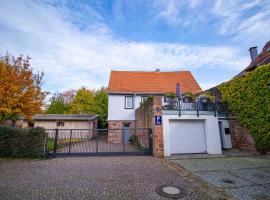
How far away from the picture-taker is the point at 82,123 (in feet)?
71.9

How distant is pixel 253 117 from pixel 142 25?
361 inches

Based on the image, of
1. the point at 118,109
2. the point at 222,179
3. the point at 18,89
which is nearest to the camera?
the point at 222,179

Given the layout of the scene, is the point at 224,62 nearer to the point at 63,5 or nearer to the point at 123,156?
the point at 123,156

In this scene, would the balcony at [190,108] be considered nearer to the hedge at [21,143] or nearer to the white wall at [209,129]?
the white wall at [209,129]

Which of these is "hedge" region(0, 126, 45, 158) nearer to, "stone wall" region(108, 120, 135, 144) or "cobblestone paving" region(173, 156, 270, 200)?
"cobblestone paving" region(173, 156, 270, 200)

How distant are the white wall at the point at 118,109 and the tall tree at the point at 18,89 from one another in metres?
6.57

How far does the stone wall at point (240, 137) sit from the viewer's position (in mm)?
10773

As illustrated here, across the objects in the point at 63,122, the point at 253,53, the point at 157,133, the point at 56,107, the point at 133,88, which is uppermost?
the point at 253,53

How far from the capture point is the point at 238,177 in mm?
5945

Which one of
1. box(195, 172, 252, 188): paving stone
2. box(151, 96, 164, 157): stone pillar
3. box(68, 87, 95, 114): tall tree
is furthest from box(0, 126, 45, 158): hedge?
box(68, 87, 95, 114): tall tree

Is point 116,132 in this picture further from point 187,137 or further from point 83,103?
point 83,103

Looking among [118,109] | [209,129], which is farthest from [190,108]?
[118,109]

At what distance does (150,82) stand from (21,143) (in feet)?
47.1

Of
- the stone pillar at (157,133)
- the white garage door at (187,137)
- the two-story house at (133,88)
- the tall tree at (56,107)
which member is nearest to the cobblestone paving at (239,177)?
the stone pillar at (157,133)
